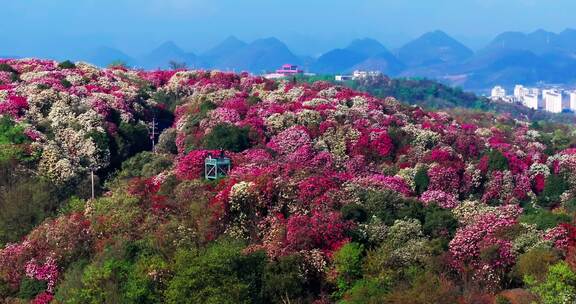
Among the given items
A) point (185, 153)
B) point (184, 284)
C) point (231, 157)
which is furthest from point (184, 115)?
point (184, 284)

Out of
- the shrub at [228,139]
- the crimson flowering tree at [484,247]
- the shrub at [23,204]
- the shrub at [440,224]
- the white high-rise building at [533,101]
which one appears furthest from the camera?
the white high-rise building at [533,101]

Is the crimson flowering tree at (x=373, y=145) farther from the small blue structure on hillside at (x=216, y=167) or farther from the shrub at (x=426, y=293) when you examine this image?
the shrub at (x=426, y=293)

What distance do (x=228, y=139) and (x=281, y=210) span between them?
230 inches

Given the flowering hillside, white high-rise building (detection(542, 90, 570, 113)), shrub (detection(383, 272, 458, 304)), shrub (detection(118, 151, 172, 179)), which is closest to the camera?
shrub (detection(383, 272, 458, 304))

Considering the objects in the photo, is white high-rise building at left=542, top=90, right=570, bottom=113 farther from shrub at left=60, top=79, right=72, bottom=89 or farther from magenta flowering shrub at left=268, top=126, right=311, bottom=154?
magenta flowering shrub at left=268, top=126, right=311, bottom=154

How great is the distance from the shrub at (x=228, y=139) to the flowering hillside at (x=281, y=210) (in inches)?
1.9

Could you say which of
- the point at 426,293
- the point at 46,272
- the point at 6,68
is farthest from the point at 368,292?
the point at 6,68

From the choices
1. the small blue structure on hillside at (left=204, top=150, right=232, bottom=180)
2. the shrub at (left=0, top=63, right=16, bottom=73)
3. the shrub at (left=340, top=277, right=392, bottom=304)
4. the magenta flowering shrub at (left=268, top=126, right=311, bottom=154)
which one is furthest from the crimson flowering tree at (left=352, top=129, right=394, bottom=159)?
the shrub at (left=0, top=63, right=16, bottom=73)

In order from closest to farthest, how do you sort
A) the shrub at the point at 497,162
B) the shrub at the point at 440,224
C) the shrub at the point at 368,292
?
the shrub at the point at 368,292, the shrub at the point at 440,224, the shrub at the point at 497,162

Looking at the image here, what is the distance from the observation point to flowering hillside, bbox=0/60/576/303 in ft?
50.3

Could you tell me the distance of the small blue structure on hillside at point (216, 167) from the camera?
20547mm

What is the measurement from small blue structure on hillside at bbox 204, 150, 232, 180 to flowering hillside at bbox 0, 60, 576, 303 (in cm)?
26

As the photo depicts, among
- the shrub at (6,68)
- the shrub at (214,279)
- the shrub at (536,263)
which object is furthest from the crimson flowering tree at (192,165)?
the shrub at (6,68)

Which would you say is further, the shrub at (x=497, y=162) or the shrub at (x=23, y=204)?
the shrub at (x=497, y=162)
